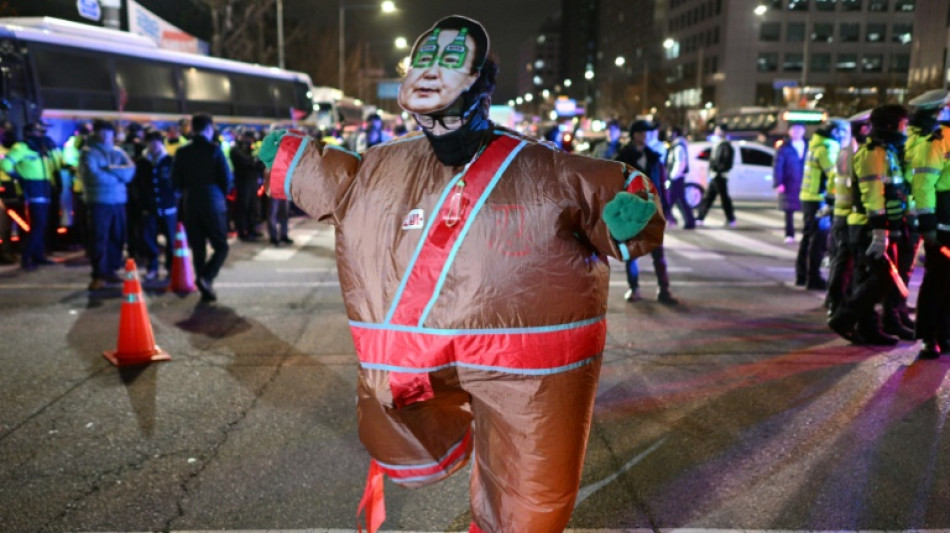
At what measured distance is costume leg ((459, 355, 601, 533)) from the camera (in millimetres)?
2539

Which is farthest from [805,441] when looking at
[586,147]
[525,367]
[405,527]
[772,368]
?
[586,147]

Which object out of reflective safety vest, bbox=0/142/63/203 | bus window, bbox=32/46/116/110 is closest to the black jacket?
reflective safety vest, bbox=0/142/63/203

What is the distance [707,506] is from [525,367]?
1713 mm

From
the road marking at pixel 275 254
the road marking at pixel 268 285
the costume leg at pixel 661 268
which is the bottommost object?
the road marking at pixel 275 254

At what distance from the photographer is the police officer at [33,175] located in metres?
10.2

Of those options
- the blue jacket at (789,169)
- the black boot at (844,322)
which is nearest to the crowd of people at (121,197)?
the black boot at (844,322)

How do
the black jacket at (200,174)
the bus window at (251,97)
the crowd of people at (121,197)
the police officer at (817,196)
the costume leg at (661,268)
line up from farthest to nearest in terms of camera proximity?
the bus window at (251,97) < the police officer at (817,196) < the costume leg at (661,268) < the crowd of people at (121,197) < the black jacket at (200,174)

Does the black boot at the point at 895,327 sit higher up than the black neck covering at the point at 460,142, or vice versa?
the black neck covering at the point at 460,142

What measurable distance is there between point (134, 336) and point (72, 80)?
13.6 m

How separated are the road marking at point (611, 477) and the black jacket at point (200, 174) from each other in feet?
18.2

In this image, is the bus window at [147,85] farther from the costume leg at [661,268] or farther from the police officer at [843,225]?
the police officer at [843,225]

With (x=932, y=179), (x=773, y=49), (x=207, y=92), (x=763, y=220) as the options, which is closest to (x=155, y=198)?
(x=932, y=179)

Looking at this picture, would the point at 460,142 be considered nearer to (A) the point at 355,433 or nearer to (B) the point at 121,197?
(A) the point at 355,433

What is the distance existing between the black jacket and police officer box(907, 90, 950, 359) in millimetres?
6346
